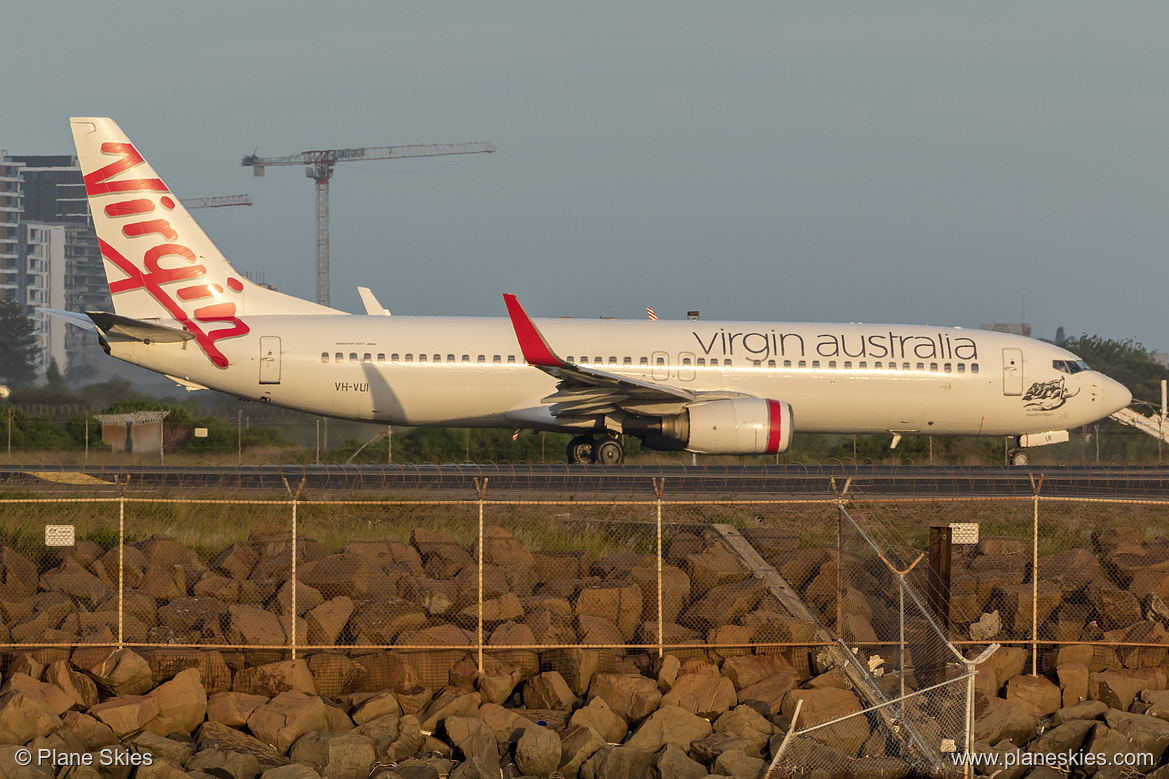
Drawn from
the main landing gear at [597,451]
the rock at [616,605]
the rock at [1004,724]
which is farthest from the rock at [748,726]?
the main landing gear at [597,451]

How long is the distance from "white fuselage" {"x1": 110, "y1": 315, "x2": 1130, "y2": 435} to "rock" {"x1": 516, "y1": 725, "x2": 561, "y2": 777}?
49.7 feet

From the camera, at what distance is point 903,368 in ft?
87.8

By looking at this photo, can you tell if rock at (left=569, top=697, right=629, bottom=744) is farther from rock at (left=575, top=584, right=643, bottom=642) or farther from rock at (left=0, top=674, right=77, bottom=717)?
rock at (left=0, top=674, right=77, bottom=717)

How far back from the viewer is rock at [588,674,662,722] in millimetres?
11891

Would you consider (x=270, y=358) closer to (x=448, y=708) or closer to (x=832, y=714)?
(x=448, y=708)

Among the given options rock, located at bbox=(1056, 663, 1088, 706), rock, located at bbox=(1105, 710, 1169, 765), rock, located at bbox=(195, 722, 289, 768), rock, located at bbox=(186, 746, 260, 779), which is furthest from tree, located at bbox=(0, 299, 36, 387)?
rock, located at bbox=(1105, 710, 1169, 765)

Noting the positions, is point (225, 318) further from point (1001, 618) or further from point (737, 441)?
point (1001, 618)

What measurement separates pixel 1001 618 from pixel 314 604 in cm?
786

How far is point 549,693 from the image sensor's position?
40.3ft

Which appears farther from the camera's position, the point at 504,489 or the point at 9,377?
the point at 9,377

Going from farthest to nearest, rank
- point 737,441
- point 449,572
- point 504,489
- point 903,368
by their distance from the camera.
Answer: point 903,368
point 737,441
point 504,489
point 449,572

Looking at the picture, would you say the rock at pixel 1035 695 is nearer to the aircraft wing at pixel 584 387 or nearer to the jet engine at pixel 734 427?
the jet engine at pixel 734 427

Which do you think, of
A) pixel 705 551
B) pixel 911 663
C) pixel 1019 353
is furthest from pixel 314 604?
pixel 1019 353

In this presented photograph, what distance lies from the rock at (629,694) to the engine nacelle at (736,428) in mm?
12170
